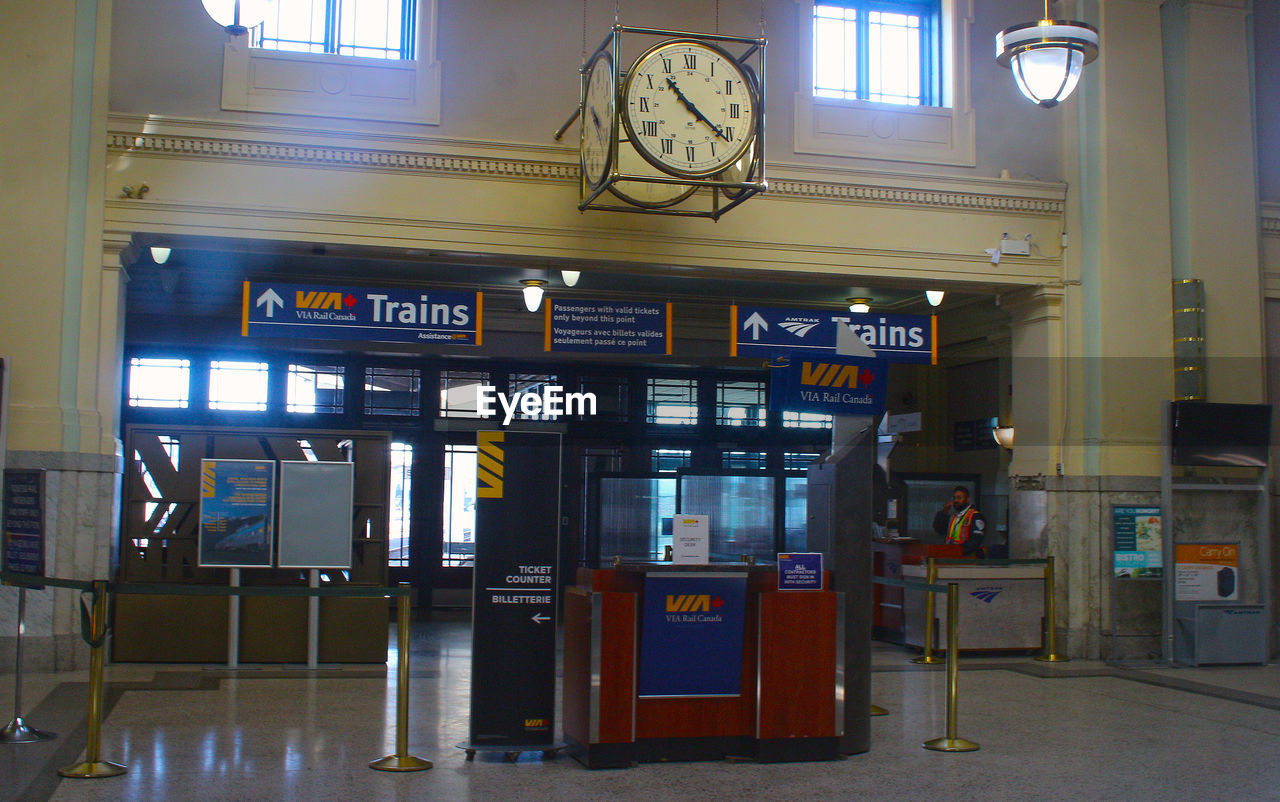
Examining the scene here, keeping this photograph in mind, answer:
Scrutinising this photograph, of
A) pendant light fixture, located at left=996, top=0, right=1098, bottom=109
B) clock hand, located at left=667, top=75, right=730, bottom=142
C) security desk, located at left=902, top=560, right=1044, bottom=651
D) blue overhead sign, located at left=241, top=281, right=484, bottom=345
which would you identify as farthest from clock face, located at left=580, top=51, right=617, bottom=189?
security desk, located at left=902, top=560, right=1044, bottom=651

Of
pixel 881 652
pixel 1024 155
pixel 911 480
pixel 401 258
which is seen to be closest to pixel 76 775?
pixel 401 258

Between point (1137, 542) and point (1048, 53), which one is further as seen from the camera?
point (1137, 542)

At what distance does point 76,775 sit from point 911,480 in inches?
453

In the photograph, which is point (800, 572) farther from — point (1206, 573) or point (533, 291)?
point (1206, 573)

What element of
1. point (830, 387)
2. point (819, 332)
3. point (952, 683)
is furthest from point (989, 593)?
point (830, 387)

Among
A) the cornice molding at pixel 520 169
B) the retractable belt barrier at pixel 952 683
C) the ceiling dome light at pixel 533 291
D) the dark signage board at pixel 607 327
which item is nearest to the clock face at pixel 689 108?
the cornice molding at pixel 520 169

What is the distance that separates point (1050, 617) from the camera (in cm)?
1061

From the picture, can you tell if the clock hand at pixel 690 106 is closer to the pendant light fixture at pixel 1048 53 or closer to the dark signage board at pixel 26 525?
the pendant light fixture at pixel 1048 53

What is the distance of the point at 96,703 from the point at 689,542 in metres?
3.08

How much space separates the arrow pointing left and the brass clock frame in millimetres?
2602

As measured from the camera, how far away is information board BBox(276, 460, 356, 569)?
9391 millimetres

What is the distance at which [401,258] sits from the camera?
32.6 ft

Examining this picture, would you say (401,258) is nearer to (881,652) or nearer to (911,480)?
(881,652)

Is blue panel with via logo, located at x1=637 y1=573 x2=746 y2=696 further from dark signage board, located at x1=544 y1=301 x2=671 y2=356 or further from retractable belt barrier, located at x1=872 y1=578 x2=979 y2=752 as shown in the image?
dark signage board, located at x1=544 y1=301 x2=671 y2=356
